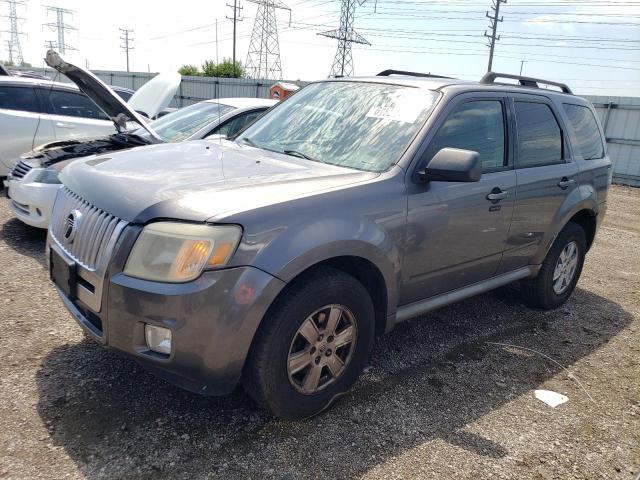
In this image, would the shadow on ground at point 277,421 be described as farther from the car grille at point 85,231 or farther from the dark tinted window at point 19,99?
the dark tinted window at point 19,99

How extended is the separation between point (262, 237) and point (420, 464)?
1.36m

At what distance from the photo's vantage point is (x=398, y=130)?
319 cm

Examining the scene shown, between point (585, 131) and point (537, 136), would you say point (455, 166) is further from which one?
point (585, 131)

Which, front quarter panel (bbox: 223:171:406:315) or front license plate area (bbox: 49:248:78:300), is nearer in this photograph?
front quarter panel (bbox: 223:171:406:315)

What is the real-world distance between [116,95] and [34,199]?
1.31 meters

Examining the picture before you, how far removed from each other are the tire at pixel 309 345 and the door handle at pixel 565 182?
7.38 ft

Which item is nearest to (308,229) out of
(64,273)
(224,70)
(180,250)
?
(180,250)

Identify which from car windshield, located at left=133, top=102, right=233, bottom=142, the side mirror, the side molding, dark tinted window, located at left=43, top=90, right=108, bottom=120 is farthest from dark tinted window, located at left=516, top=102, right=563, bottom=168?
dark tinted window, located at left=43, top=90, right=108, bottom=120

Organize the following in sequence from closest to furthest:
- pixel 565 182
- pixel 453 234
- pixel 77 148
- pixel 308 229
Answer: pixel 308 229 → pixel 453 234 → pixel 565 182 → pixel 77 148

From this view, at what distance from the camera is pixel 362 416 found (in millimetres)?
2863

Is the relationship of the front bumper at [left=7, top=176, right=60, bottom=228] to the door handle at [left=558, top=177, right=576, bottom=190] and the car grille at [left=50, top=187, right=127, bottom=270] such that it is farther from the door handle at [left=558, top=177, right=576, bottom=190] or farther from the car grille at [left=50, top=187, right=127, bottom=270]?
the door handle at [left=558, top=177, right=576, bottom=190]

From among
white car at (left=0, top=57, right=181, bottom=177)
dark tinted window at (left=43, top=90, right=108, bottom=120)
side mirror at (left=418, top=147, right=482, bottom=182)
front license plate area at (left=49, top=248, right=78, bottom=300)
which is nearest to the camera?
front license plate area at (left=49, top=248, right=78, bottom=300)

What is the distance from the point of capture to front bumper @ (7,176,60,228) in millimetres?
5070

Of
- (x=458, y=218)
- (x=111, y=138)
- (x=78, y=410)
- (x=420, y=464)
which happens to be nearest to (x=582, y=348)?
(x=458, y=218)
